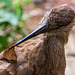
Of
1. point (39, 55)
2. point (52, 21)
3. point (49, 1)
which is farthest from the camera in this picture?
point (49, 1)

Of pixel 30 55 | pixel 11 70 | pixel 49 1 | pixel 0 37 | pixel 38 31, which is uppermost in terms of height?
pixel 49 1

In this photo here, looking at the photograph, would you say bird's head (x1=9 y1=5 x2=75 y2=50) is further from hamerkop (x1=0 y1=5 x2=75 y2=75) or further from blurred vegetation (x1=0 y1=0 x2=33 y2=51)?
blurred vegetation (x1=0 y1=0 x2=33 y2=51)

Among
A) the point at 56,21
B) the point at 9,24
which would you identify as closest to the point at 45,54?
the point at 56,21

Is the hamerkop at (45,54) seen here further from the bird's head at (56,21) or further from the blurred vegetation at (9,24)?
the blurred vegetation at (9,24)

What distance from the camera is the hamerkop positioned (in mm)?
1833

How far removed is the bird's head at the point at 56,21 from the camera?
1790 mm

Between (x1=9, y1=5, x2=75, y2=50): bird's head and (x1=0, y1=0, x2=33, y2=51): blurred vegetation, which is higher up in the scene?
(x1=0, y1=0, x2=33, y2=51): blurred vegetation

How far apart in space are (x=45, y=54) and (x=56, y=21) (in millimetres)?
315

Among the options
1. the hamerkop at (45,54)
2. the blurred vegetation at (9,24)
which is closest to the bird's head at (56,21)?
the hamerkop at (45,54)

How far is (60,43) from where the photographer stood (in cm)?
192

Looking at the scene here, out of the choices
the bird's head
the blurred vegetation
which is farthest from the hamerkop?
the blurred vegetation

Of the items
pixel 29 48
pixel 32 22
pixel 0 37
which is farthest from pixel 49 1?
pixel 29 48

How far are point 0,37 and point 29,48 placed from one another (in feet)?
3.59

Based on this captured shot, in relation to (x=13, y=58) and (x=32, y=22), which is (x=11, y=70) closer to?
(x=13, y=58)
